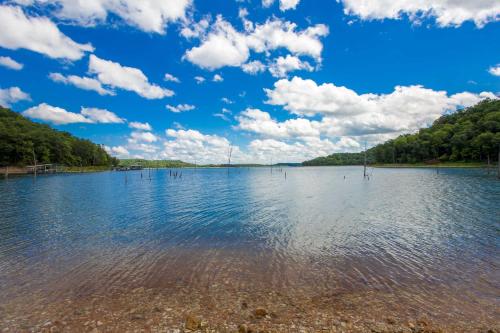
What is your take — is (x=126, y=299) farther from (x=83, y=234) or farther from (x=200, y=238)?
(x=83, y=234)

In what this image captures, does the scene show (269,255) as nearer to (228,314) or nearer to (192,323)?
(228,314)

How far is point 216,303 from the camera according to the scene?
945cm

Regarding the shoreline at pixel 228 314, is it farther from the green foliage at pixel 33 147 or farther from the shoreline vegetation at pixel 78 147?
the green foliage at pixel 33 147

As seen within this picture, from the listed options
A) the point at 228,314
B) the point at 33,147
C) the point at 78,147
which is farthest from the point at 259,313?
the point at 78,147

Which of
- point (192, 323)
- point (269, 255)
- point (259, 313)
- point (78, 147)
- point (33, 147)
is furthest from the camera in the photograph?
point (78, 147)

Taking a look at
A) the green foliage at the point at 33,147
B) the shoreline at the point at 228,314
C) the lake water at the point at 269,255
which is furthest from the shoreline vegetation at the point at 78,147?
the shoreline at the point at 228,314

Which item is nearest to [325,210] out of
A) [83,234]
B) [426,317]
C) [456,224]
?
[456,224]

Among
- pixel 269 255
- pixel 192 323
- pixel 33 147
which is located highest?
pixel 33 147

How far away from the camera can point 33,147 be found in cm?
14012

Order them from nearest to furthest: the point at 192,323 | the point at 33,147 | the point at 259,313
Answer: the point at 192,323
the point at 259,313
the point at 33,147

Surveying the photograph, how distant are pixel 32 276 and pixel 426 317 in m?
16.8

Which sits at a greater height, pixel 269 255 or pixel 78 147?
pixel 78 147

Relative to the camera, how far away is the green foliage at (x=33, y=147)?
129 m

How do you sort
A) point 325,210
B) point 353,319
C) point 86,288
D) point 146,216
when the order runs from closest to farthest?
point 353,319
point 86,288
point 146,216
point 325,210
